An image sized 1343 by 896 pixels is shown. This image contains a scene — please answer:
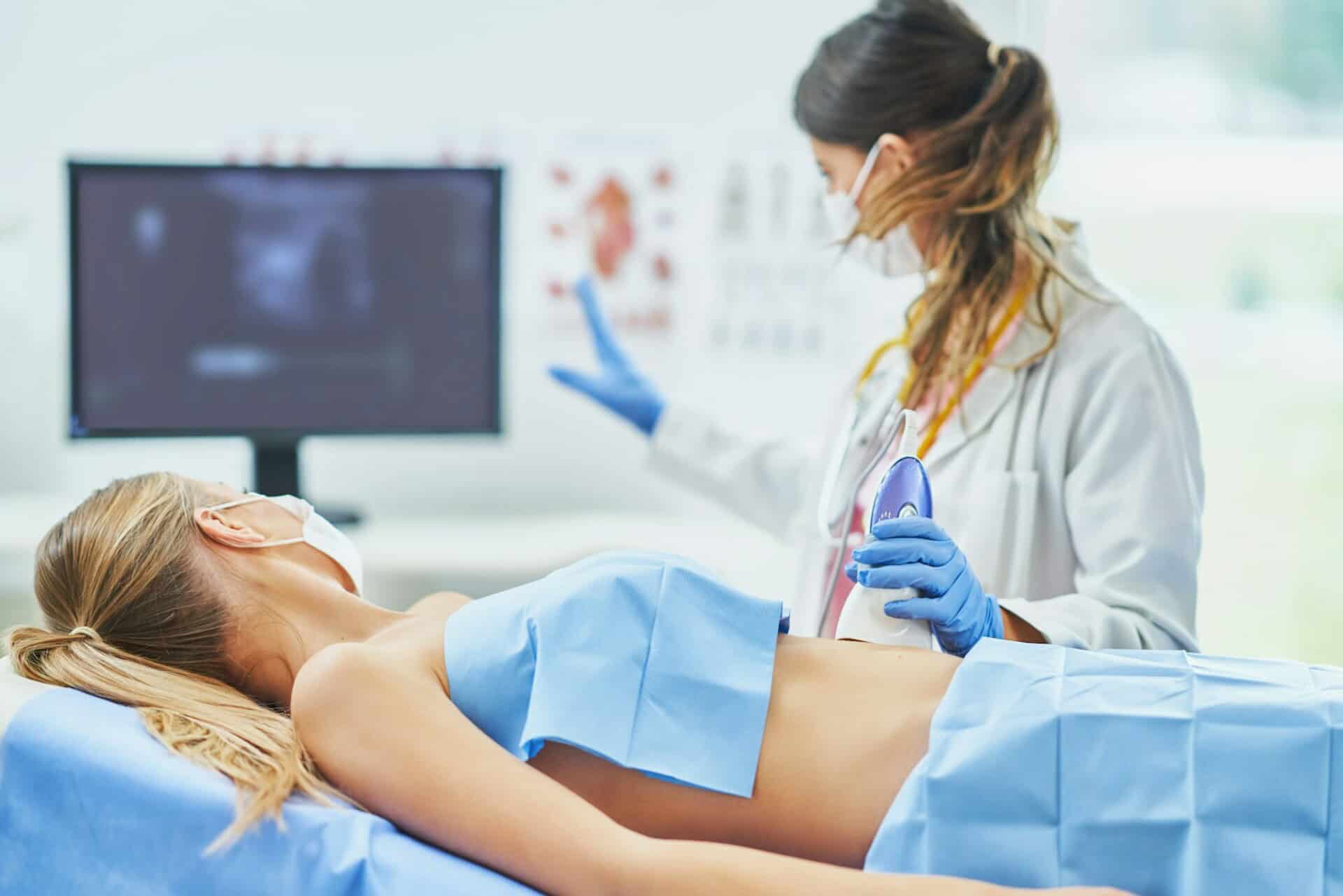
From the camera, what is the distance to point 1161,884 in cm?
96

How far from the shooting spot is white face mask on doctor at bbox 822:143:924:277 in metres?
1.58


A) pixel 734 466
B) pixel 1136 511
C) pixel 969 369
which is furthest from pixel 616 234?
pixel 1136 511

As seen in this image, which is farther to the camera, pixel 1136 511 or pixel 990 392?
pixel 990 392

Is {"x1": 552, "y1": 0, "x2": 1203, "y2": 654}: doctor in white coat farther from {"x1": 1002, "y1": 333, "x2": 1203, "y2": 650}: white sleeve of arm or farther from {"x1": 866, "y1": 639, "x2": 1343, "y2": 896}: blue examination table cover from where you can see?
{"x1": 866, "y1": 639, "x2": 1343, "y2": 896}: blue examination table cover

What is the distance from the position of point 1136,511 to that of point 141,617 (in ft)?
3.54

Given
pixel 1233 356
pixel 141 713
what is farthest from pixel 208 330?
pixel 1233 356

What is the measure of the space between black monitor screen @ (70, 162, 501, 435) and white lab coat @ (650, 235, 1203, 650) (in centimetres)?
101

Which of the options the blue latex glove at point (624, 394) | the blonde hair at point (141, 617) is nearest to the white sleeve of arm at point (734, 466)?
the blue latex glove at point (624, 394)

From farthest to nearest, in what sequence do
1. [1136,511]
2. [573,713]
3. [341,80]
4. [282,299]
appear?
[341,80] < [282,299] < [1136,511] < [573,713]

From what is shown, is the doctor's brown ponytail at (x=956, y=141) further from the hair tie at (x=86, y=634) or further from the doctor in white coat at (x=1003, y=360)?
the hair tie at (x=86, y=634)

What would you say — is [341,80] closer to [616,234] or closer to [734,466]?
[616,234]

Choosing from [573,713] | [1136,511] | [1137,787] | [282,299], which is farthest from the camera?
[282,299]

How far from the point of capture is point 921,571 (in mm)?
1163

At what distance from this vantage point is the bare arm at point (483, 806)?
93 cm
